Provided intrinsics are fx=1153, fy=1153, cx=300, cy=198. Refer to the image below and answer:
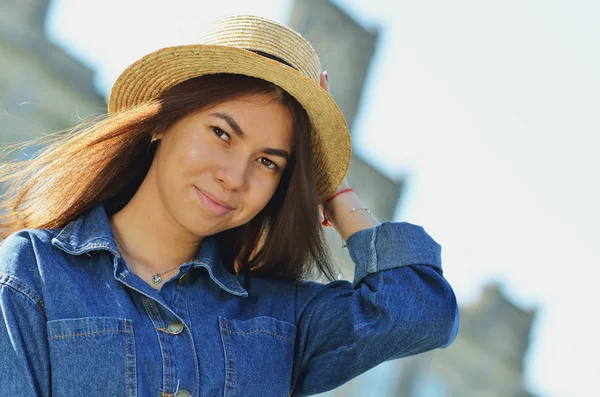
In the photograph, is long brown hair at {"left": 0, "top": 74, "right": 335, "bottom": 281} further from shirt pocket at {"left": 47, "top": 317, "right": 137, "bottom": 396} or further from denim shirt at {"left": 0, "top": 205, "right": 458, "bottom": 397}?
shirt pocket at {"left": 47, "top": 317, "right": 137, "bottom": 396}

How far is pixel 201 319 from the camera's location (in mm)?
2930

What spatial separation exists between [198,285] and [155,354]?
0.33 m

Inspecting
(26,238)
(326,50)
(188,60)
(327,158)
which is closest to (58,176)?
(26,238)

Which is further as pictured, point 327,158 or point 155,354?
point 327,158

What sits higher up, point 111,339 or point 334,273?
point 334,273

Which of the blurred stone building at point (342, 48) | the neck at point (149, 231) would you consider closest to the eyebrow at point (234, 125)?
the neck at point (149, 231)

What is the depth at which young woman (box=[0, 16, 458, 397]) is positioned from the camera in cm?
272

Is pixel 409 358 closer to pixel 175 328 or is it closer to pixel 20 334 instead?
pixel 175 328

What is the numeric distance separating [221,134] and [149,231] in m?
0.34

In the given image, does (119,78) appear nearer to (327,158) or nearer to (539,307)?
(327,158)

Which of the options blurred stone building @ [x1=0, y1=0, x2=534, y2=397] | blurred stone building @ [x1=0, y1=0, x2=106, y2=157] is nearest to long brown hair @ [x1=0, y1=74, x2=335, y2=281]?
blurred stone building @ [x1=0, y1=0, x2=534, y2=397]

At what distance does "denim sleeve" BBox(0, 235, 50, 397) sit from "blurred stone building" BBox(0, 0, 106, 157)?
1828 cm

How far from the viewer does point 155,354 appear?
2736 mm

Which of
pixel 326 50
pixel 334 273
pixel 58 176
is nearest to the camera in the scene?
pixel 58 176
